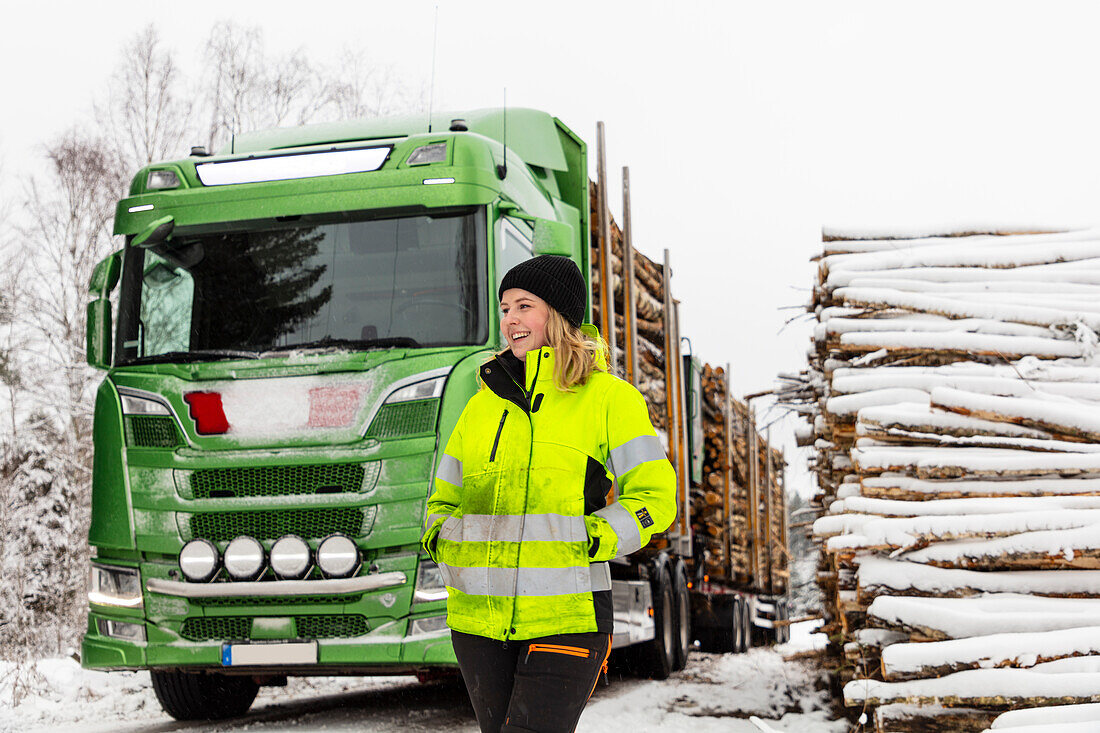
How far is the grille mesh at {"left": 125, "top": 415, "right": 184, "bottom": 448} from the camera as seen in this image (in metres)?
5.86

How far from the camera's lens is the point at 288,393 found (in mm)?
5754

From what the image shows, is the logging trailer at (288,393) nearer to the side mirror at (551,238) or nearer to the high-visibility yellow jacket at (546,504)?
the side mirror at (551,238)

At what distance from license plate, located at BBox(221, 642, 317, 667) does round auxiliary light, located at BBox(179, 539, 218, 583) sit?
0.39 metres

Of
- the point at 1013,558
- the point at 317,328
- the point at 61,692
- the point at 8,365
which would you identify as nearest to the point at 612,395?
the point at 1013,558

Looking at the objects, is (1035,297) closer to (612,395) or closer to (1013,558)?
(1013,558)

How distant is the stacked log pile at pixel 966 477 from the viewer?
4859 mm

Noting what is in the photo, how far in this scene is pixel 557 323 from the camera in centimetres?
278

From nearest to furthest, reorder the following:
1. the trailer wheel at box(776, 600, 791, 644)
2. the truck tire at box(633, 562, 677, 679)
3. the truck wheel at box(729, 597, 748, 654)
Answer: the truck tire at box(633, 562, 677, 679)
the truck wheel at box(729, 597, 748, 654)
the trailer wheel at box(776, 600, 791, 644)

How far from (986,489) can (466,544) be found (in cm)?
372

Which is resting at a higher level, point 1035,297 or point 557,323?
point 1035,297

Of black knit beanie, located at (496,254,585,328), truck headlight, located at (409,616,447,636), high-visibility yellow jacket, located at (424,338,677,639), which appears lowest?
truck headlight, located at (409,616,447,636)

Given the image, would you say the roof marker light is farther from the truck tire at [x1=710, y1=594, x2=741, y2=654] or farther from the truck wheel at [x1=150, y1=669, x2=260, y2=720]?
the truck tire at [x1=710, y1=594, x2=741, y2=654]

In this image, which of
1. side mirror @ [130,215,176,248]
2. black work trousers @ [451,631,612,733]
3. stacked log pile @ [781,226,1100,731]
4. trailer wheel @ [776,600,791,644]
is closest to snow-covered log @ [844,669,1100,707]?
stacked log pile @ [781,226,1100,731]

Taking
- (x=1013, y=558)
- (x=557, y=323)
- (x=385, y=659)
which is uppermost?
(x=557, y=323)
